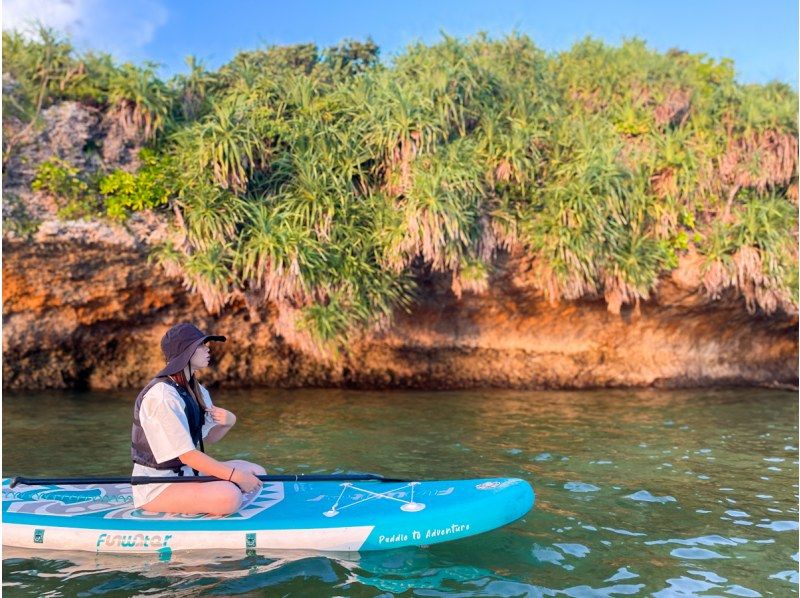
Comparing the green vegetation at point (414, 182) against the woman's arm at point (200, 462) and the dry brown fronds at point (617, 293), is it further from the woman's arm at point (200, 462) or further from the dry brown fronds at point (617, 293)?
the woman's arm at point (200, 462)

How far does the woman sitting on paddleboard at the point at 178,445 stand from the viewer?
4.54m

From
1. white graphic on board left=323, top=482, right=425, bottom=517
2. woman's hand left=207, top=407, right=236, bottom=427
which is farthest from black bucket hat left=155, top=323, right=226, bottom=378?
white graphic on board left=323, top=482, right=425, bottom=517

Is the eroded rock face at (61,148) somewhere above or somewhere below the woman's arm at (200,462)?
above

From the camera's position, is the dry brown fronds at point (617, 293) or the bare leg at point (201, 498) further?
the dry brown fronds at point (617, 293)

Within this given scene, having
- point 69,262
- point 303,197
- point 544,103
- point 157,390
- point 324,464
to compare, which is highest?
point 544,103

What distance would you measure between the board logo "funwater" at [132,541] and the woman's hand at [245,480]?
0.51 metres

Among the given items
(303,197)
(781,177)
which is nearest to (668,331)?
(781,177)

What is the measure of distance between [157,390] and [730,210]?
363 inches

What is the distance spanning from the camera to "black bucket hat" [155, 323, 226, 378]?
15.4 ft

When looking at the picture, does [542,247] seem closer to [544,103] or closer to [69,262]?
[544,103]

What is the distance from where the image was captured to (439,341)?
11250mm

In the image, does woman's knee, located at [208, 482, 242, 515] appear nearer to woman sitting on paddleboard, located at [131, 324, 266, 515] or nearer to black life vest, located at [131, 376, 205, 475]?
woman sitting on paddleboard, located at [131, 324, 266, 515]

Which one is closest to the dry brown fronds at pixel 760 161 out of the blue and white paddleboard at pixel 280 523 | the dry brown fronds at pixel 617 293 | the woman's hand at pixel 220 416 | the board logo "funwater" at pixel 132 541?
the dry brown fronds at pixel 617 293

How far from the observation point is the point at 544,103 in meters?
11.2
